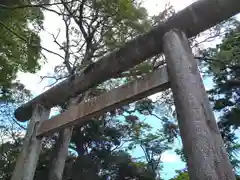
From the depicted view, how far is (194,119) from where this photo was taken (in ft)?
5.05

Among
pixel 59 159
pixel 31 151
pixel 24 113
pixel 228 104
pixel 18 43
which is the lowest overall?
pixel 31 151

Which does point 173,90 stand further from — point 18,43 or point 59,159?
point 59,159

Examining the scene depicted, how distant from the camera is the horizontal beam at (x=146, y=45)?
6.22ft

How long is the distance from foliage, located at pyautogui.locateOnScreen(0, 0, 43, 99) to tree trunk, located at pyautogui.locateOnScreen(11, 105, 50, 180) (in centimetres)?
104

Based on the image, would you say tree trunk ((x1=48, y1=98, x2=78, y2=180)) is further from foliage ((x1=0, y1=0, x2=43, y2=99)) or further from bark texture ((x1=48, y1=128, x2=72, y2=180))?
foliage ((x1=0, y1=0, x2=43, y2=99))

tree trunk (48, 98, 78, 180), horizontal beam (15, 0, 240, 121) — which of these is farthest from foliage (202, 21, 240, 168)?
horizontal beam (15, 0, 240, 121)

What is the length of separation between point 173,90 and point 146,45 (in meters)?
0.63

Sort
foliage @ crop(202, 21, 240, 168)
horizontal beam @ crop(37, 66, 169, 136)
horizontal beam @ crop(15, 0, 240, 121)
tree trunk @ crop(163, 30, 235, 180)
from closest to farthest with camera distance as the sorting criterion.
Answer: tree trunk @ crop(163, 30, 235, 180) → horizontal beam @ crop(15, 0, 240, 121) → horizontal beam @ crop(37, 66, 169, 136) → foliage @ crop(202, 21, 240, 168)

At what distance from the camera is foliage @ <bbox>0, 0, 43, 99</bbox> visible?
3804 mm

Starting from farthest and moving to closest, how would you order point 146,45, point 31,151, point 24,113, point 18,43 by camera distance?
1. point 18,43
2. point 24,113
3. point 31,151
4. point 146,45

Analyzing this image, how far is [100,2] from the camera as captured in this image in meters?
2.85

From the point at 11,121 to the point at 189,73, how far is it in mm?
7338

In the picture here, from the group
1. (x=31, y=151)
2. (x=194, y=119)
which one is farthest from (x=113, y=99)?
(x=31, y=151)

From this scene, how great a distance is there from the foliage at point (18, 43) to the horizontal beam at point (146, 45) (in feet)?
3.45
